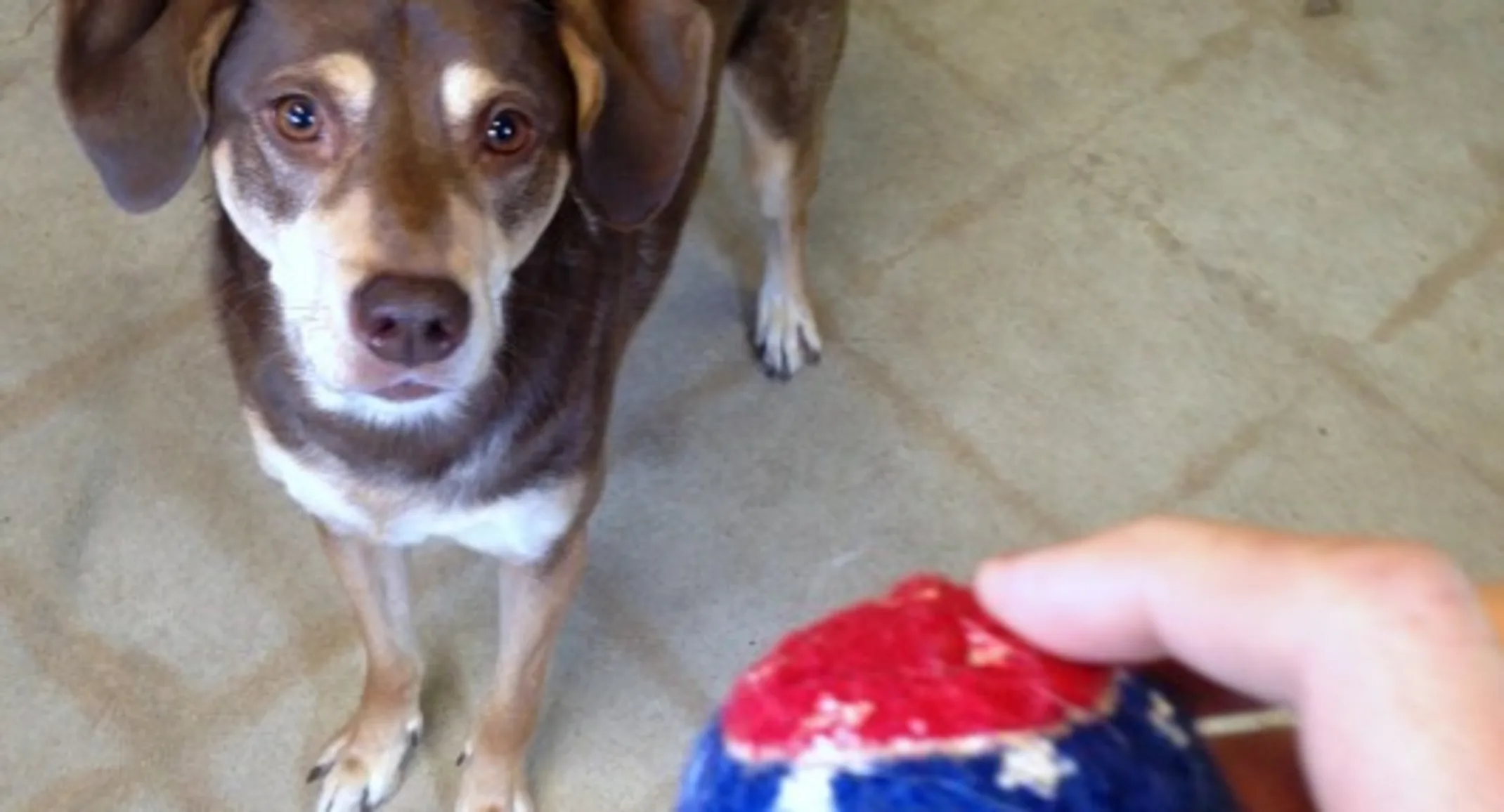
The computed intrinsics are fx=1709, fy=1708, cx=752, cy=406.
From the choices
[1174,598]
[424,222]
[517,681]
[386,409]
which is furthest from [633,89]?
[1174,598]

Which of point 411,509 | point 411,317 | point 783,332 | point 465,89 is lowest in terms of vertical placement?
point 783,332

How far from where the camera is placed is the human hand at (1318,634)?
841 millimetres

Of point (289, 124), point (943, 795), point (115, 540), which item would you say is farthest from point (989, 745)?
point (115, 540)

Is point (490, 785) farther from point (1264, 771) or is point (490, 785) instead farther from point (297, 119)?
point (1264, 771)

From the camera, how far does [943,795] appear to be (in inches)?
33.2

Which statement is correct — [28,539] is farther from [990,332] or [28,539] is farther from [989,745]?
[989,745]

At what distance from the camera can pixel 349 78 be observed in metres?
1.47

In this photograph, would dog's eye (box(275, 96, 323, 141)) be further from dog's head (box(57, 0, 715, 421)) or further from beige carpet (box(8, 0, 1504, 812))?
beige carpet (box(8, 0, 1504, 812))

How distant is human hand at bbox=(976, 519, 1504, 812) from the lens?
2.76 ft

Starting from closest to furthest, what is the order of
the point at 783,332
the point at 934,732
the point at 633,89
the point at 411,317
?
the point at 934,732 → the point at 411,317 → the point at 633,89 → the point at 783,332

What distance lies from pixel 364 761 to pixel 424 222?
2.91 ft

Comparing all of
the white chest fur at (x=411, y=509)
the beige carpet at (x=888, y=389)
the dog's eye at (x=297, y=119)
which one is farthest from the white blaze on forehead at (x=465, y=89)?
the beige carpet at (x=888, y=389)

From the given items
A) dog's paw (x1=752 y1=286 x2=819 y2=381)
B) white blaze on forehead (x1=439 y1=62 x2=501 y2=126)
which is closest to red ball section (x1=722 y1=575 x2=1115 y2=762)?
white blaze on forehead (x1=439 y1=62 x2=501 y2=126)

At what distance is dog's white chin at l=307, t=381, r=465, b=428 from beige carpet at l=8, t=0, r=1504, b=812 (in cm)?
62
